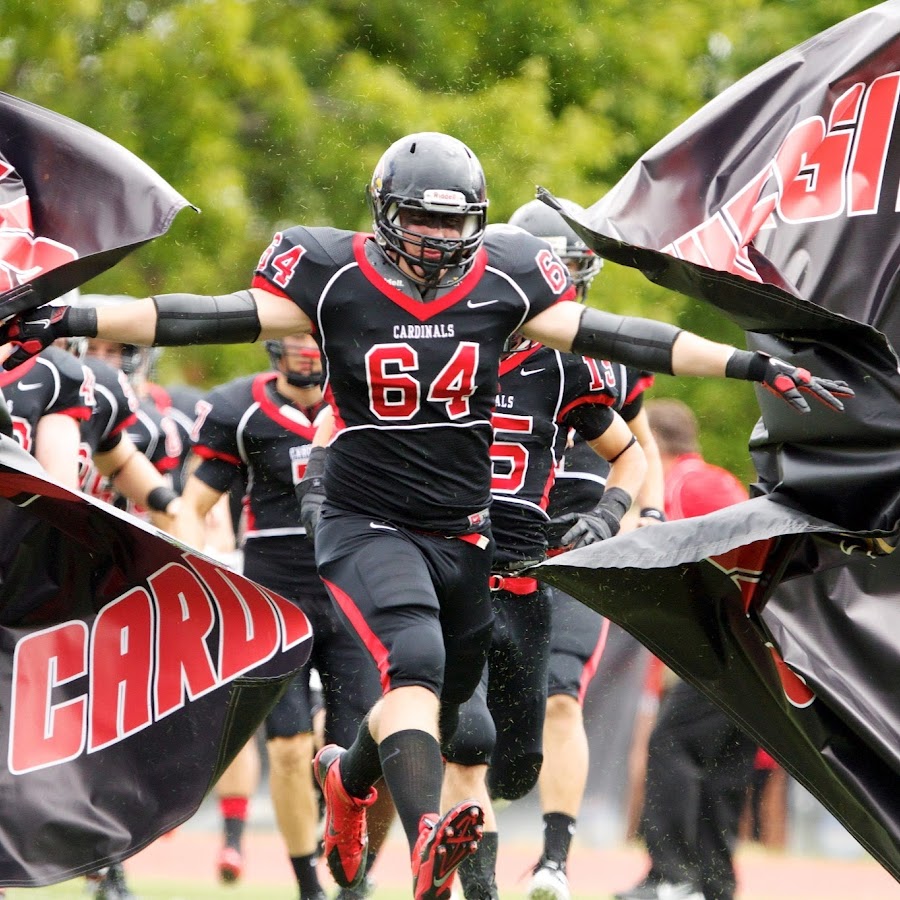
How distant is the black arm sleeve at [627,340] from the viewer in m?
6.25

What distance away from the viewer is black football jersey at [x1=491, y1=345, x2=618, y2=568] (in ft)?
25.3

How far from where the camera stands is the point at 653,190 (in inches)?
248

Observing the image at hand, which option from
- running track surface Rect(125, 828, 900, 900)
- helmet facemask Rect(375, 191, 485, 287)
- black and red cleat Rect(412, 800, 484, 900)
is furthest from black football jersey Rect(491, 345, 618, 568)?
running track surface Rect(125, 828, 900, 900)

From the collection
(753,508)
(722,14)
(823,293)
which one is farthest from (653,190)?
(722,14)

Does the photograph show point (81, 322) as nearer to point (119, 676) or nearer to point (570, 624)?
point (119, 676)

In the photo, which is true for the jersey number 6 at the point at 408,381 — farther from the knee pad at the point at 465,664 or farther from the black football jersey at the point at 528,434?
the black football jersey at the point at 528,434

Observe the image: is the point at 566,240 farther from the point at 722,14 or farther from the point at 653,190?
the point at 722,14

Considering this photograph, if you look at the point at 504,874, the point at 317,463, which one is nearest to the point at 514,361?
the point at 317,463

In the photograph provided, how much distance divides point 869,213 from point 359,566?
1.91 meters

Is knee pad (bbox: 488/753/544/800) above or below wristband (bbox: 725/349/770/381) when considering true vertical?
below

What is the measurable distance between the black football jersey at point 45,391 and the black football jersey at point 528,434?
170cm

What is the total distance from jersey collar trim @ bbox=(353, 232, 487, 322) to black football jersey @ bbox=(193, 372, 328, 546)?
2.13m

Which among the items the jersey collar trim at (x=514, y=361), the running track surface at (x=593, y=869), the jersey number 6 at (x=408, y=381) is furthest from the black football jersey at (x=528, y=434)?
the running track surface at (x=593, y=869)

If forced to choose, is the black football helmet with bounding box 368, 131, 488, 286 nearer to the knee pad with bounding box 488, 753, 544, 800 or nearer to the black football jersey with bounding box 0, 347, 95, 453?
the black football jersey with bounding box 0, 347, 95, 453
